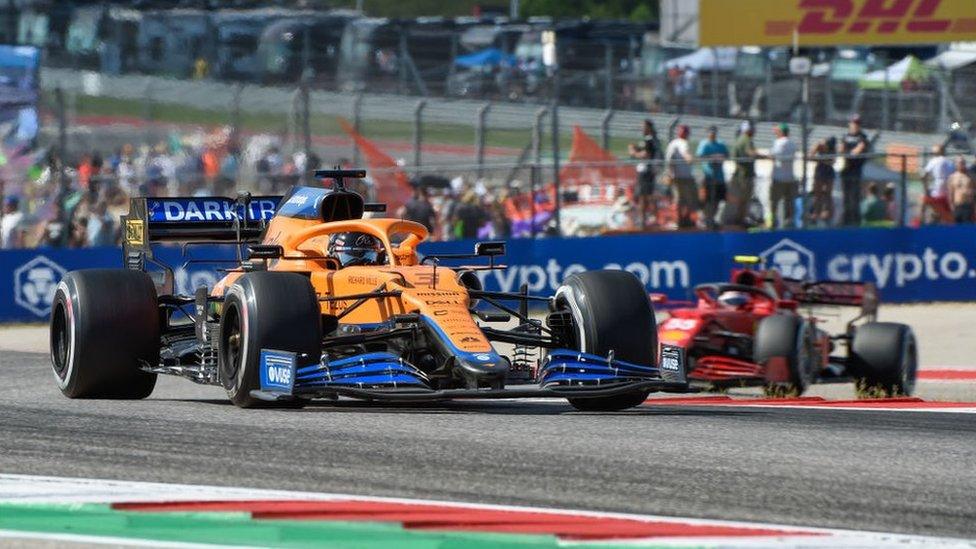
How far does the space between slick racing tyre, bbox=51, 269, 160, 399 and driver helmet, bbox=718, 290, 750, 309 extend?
604cm

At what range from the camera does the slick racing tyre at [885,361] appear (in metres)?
15.1

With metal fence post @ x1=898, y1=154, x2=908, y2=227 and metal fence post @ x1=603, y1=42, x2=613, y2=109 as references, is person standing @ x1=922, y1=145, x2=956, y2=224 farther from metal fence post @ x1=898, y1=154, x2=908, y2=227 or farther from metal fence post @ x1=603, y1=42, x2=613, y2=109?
metal fence post @ x1=603, y1=42, x2=613, y2=109

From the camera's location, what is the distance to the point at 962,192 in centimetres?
2183

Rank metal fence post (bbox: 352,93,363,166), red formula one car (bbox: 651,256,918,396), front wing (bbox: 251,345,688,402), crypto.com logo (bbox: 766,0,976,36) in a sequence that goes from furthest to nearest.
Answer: crypto.com logo (bbox: 766,0,976,36)
metal fence post (bbox: 352,93,363,166)
red formula one car (bbox: 651,256,918,396)
front wing (bbox: 251,345,688,402)

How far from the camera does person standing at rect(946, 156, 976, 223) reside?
21.8m

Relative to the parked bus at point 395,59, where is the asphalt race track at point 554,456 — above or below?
below

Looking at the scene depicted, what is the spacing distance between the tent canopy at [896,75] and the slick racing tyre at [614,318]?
18601mm

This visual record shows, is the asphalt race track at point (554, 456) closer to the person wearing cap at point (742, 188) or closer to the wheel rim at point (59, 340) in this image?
the wheel rim at point (59, 340)

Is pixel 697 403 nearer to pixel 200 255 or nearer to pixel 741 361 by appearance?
pixel 741 361

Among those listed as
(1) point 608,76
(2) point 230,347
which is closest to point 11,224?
(2) point 230,347

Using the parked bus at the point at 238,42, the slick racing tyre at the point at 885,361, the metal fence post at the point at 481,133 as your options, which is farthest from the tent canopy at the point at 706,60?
the slick racing tyre at the point at 885,361

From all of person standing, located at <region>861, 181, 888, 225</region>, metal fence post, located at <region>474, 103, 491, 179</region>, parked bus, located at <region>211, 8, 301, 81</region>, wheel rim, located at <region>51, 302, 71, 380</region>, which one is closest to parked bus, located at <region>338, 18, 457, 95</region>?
parked bus, located at <region>211, 8, 301, 81</region>

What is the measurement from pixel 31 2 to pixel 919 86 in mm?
17264

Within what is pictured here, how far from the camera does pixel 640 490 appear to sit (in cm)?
724
